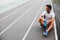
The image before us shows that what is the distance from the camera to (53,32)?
7.67 m

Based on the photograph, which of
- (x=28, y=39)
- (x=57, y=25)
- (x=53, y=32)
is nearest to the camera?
(x=28, y=39)

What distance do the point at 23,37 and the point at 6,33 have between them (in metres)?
0.91

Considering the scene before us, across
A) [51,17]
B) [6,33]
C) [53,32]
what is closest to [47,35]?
[53,32]

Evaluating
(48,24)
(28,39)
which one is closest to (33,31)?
(48,24)

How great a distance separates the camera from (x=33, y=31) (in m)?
7.84

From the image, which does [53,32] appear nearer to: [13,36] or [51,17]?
[51,17]

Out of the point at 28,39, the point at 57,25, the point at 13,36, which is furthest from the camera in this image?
the point at 57,25

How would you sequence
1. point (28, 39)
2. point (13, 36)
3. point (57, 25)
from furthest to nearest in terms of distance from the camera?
point (57, 25) → point (13, 36) → point (28, 39)

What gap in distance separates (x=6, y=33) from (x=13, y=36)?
0.55 m

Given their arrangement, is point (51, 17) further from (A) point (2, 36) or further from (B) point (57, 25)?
(A) point (2, 36)

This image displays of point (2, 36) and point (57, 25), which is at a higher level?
point (2, 36)

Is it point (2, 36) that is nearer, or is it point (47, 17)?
point (2, 36)

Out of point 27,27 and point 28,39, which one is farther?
point 27,27

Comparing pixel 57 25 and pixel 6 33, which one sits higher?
pixel 6 33
